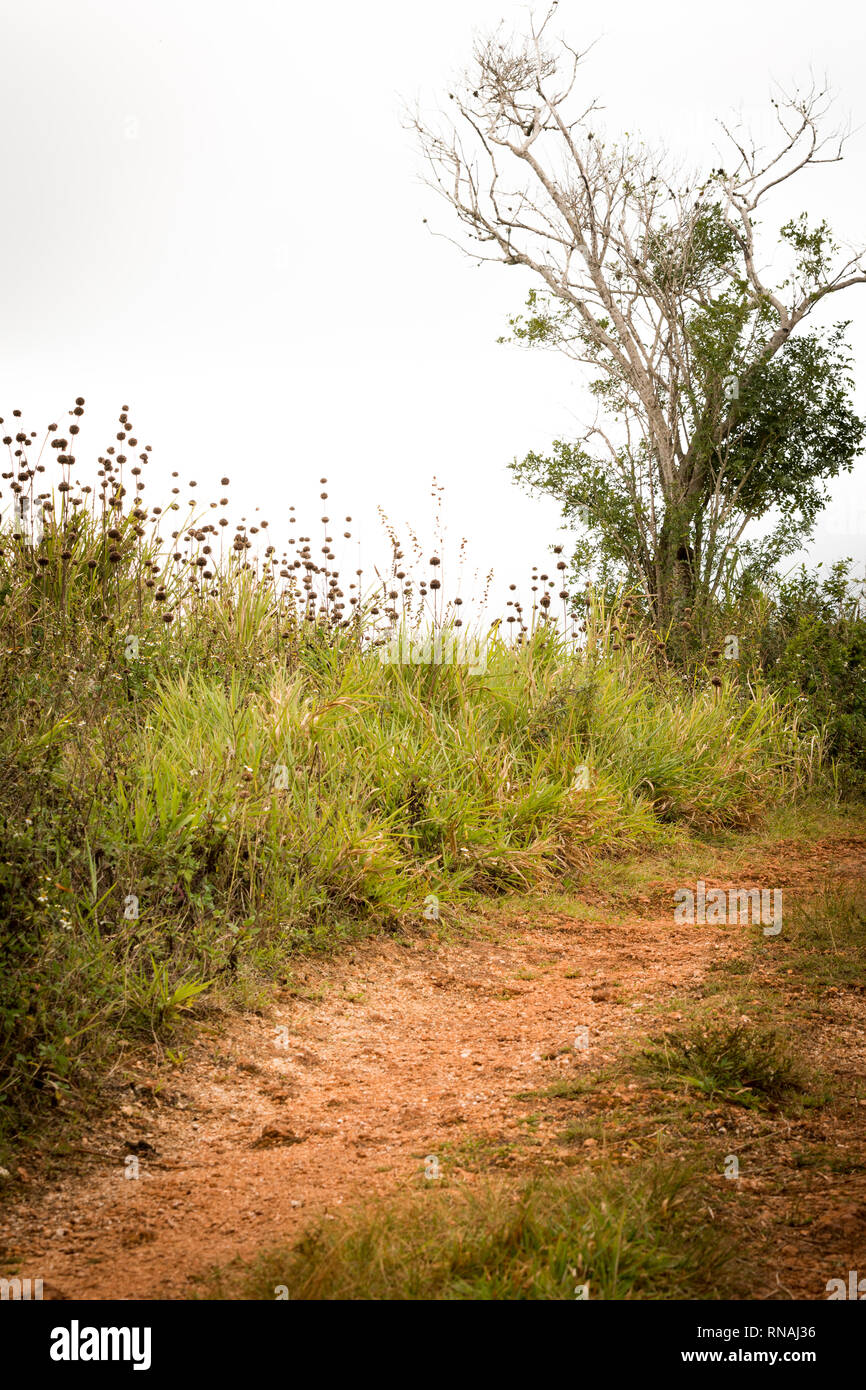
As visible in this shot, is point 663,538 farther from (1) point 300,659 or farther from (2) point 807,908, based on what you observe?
(2) point 807,908

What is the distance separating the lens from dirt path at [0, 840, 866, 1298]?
9.05 ft

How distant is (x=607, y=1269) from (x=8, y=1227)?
1550 mm

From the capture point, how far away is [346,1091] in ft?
12.1

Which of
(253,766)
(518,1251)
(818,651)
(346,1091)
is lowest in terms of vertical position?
(346,1091)

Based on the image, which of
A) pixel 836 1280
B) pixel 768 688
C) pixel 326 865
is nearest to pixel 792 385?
pixel 768 688

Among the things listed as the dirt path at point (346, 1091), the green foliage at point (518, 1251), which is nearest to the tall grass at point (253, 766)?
the dirt path at point (346, 1091)

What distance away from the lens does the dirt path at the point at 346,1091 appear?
2.76 meters

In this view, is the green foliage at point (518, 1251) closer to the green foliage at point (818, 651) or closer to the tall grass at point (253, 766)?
the tall grass at point (253, 766)

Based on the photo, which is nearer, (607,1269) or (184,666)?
(607,1269)

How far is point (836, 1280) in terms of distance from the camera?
2.44 metres

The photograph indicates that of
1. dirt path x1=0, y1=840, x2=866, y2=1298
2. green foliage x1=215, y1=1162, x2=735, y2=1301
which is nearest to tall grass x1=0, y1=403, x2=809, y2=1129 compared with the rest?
dirt path x1=0, y1=840, x2=866, y2=1298

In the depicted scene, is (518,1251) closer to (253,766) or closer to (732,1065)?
(732,1065)

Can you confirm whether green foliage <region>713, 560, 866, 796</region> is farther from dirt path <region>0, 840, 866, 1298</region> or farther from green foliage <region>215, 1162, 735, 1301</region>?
green foliage <region>215, 1162, 735, 1301</region>

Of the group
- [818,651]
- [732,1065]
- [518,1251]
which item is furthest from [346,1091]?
[818,651]
